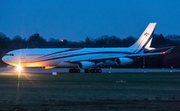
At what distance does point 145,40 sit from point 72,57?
489 inches

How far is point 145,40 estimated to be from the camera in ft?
162

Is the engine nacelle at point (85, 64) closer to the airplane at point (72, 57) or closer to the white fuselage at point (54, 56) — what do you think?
the airplane at point (72, 57)

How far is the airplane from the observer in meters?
42.6

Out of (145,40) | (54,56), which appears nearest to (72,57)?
(54,56)

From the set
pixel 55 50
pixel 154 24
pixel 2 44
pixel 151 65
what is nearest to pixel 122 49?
pixel 154 24

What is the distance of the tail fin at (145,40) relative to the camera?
161 ft

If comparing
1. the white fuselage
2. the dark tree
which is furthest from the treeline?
the white fuselage

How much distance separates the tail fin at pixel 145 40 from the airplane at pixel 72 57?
2.71 ft

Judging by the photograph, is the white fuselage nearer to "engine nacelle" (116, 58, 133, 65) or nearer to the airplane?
the airplane

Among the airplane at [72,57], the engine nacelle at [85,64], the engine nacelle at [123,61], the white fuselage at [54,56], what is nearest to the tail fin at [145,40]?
the airplane at [72,57]

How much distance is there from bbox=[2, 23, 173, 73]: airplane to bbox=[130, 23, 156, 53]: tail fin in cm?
83

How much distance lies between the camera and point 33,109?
1247cm

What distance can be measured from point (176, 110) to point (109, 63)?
3375 cm

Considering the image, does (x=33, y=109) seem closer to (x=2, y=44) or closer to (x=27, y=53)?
(x=27, y=53)
